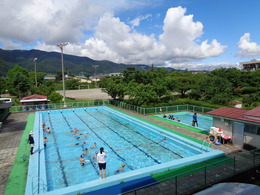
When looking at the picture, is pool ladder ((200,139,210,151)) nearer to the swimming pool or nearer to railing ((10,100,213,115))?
the swimming pool

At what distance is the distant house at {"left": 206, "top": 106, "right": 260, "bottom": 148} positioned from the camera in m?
10.3

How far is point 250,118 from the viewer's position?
34.3 ft

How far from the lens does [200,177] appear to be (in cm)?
774

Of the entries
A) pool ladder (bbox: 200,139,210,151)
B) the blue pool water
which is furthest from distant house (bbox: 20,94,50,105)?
pool ladder (bbox: 200,139,210,151)

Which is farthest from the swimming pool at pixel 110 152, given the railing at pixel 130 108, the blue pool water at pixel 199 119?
the blue pool water at pixel 199 119

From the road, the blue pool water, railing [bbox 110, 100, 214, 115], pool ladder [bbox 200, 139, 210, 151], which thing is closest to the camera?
A: pool ladder [bbox 200, 139, 210, 151]

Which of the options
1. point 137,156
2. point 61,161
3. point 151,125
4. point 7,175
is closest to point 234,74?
point 151,125

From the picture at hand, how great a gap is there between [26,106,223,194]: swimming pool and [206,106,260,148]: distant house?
208 centimetres

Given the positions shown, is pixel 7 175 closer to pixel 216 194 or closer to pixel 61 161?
pixel 61 161

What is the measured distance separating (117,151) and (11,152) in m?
6.66

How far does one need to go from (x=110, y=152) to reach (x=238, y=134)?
8300 mm

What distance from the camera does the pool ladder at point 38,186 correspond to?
7336 millimetres

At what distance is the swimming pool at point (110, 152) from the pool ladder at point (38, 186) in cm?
12

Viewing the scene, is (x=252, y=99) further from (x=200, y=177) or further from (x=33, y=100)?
(x=33, y=100)
